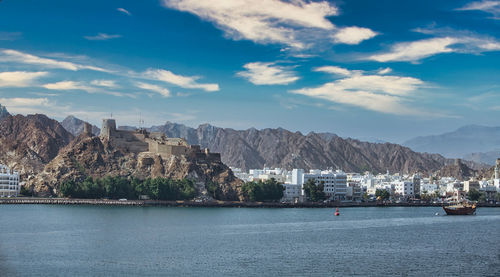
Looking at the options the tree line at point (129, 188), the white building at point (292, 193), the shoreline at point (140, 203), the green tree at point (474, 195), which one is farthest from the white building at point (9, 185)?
the green tree at point (474, 195)

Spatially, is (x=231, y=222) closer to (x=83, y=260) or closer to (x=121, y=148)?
(x=83, y=260)

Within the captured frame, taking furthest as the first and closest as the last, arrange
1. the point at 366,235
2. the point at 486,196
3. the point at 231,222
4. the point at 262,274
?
1. the point at 486,196
2. the point at 231,222
3. the point at 366,235
4. the point at 262,274

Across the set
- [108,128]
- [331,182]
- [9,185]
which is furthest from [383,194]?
[9,185]

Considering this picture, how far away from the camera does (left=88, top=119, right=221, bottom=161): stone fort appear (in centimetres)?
14712

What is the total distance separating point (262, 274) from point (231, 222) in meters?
44.7

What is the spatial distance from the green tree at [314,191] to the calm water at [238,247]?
Answer: 57.6 metres

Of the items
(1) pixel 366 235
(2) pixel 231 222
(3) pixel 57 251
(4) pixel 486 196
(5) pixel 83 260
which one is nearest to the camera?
(5) pixel 83 260

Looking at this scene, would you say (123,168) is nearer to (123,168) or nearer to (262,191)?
(123,168)

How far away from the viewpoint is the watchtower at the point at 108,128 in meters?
154

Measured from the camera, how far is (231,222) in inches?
3578

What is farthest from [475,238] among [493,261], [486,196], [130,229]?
[486,196]

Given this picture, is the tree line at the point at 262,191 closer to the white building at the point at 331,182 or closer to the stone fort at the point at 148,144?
the stone fort at the point at 148,144

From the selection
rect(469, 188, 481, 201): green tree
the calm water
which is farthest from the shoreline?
rect(469, 188, 481, 201): green tree

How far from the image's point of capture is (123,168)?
147m
